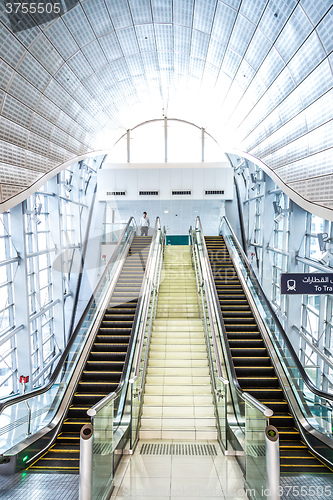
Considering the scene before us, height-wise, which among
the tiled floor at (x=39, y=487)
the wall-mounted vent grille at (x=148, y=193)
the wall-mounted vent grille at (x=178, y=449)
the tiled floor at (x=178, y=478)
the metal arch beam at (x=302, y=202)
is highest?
the wall-mounted vent grille at (x=148, y=193)

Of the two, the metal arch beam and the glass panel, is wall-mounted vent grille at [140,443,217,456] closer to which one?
the glass panel

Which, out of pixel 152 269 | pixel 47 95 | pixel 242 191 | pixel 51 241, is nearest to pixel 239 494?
pixel 152 269

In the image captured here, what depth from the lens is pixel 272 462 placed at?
13.2ft

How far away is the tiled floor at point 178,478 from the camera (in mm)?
4910

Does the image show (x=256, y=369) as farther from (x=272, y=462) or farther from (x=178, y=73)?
(x=178, y=73)

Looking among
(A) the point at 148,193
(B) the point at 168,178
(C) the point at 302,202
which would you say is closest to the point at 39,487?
(C) the point at 302,202

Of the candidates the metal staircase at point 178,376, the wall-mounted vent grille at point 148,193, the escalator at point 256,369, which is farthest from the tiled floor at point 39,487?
the wall-mounted vent grille at point 148,193

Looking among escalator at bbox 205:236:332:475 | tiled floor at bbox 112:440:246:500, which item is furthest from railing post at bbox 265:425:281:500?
escalator at bbox 205:236:332:475

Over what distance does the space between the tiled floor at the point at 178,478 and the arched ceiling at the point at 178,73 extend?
5605 mm

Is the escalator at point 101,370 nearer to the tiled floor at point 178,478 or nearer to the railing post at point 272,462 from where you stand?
the tiled floor at point 178,478

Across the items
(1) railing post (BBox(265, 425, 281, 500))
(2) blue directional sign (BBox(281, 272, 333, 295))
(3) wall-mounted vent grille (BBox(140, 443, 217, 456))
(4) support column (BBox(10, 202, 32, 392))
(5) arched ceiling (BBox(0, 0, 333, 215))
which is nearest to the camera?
(1) railing post (BBox(265, 425, 281, 500))

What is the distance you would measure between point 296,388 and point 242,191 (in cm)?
1683

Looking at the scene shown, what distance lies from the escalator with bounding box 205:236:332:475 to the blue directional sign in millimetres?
1912

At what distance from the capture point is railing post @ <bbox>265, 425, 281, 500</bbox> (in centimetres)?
400
